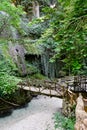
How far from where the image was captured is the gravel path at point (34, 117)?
1077 cm

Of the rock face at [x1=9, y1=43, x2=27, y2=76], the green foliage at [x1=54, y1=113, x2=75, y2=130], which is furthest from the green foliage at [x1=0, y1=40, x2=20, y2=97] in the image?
the green foliage at [x1=54, y1=113, x2=75, y2=130]

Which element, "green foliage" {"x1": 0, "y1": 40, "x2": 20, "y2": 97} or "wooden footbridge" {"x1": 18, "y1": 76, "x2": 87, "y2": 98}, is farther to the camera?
"wooden footbridge" {"x1": 18, "y1": 76, "x2": 87, "y2": 98}

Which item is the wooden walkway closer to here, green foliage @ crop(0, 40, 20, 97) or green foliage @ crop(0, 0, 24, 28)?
green foliage @ crop(0, 40, 20, 97)

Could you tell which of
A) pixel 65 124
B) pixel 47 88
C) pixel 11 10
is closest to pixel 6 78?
pixel 47 88

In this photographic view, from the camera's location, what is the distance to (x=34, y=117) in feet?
38.8

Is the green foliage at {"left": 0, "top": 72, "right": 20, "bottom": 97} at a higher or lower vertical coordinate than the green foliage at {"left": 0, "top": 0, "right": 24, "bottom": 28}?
lower

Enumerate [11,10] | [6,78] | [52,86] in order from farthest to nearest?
[52,86], [6,78], [11,10]

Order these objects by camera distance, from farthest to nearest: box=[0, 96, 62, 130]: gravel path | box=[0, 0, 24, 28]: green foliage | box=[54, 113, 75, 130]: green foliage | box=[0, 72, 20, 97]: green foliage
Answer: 1. box=[0, 72, 20, 97]: green foliage
2. box=[0, 96, 62, 130]: gravel path
3. box=[0, 0, 24, 28]: green foliage
4. box=[54, 113, 75, 130]: green foliage

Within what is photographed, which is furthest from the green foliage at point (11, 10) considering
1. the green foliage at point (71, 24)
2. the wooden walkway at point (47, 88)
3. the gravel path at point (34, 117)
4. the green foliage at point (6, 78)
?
the gravel path at point (34, 117)

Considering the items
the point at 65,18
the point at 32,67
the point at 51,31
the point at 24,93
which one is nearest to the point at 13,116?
the point at 24,93

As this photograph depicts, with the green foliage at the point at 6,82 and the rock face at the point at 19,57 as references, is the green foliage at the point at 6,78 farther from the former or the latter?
the rock face at the point at 19,57

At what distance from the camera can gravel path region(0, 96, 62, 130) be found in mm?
10766

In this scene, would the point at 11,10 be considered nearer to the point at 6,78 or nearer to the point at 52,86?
the point at 6,78

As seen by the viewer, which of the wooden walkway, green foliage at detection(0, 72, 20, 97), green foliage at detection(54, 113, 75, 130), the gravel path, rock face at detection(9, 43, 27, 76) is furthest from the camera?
rock face at detection(9, 43, 27, 76)
